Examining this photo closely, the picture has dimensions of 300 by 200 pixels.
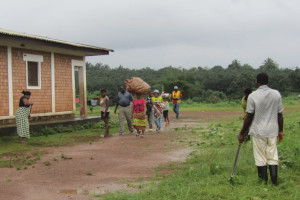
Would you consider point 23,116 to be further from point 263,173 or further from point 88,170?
point 263,173

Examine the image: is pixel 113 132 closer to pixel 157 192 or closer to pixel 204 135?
pixel 204 135

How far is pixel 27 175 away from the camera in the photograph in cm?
752

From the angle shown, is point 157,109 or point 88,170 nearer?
point 88,170

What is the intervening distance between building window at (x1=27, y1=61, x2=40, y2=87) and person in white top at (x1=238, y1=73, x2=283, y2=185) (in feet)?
37.3

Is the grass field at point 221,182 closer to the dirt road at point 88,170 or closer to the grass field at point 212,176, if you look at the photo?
the grass field at point 212,176

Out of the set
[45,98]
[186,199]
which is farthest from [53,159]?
[45,98]

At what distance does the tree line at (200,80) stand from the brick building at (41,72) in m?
25.9

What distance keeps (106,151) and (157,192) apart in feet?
15.9

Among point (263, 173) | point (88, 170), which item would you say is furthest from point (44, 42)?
point (263, 173)

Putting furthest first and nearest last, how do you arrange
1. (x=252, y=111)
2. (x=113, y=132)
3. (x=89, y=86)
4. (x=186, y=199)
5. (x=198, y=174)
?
(x=89, y=86) → (x=113, y=132) → (x=198, y=174) → (x=252, y=111) → (x=186, y=199)

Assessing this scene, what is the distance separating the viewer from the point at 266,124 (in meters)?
6.10

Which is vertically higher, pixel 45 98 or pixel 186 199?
pixel 45 98

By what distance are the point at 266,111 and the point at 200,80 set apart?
6045cm

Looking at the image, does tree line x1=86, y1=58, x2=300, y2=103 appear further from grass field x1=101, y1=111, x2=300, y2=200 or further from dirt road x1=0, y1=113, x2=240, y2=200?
grass field x1=101, y1=111, x2=300, y2=200
